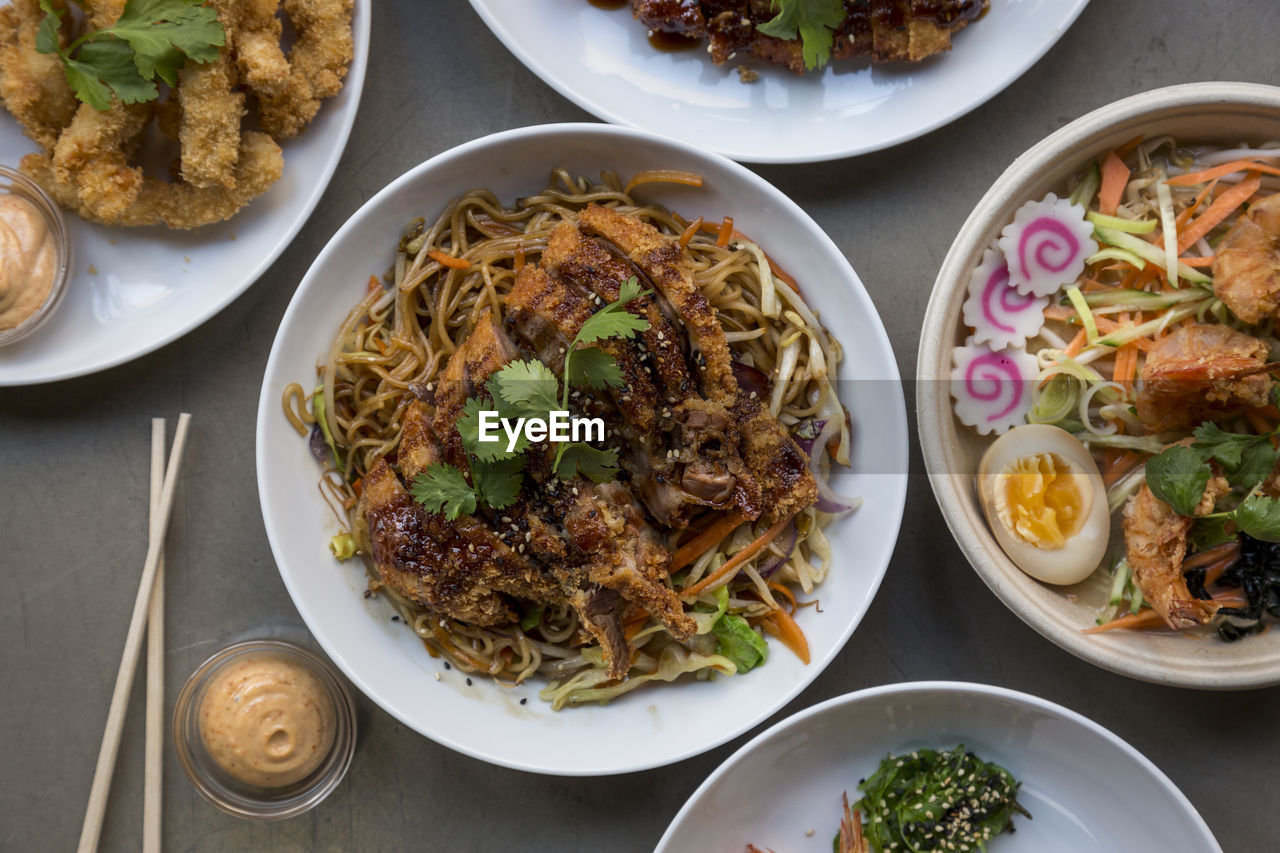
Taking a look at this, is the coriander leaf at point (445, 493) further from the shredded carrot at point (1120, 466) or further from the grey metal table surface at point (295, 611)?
the shredded carrot at point (1120, 466)

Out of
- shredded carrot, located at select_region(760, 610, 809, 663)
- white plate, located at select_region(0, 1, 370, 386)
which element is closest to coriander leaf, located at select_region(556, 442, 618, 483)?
shredded carrot, located at select_region(760, 610, 809, 663)

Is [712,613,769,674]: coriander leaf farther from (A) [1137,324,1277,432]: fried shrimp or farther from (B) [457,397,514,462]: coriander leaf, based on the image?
(A) [1137,324,1277,432]: fried shrimp

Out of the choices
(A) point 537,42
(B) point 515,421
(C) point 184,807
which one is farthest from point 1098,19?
(C) point 184,807

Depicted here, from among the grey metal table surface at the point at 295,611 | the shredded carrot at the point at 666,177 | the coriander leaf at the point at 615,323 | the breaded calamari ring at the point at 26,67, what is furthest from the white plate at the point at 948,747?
the breaded calamari ring at the point at 26,67

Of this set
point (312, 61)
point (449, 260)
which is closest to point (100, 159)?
point (312, 61)

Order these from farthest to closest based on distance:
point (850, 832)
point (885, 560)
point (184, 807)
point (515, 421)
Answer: point (184, 807) < point (850, 832) < point (885, 560) < point (515, 421)

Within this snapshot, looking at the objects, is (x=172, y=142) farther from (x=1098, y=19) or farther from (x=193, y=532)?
(x=1098, y=19)

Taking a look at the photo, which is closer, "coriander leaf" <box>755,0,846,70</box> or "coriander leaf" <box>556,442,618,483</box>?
"coriander leaf" <box>556,442,618,483</box>
